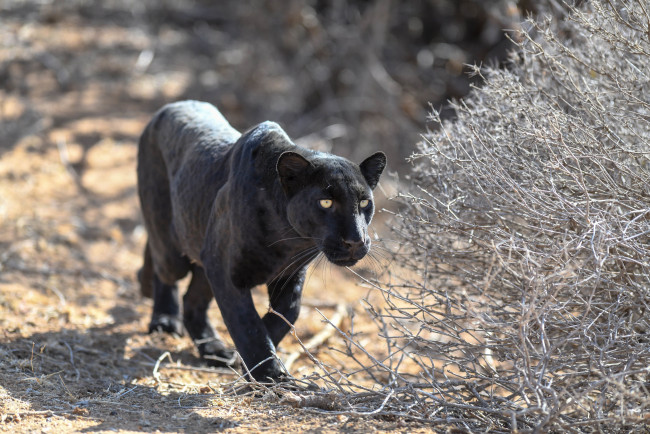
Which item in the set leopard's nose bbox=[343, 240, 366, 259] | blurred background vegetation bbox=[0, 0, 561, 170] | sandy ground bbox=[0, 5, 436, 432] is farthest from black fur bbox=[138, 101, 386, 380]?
blurred background vegetation bbox=[0, 0, 561, 170]

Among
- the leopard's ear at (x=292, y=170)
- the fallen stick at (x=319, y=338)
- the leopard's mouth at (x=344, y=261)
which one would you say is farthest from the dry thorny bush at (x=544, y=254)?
the fallen stick at (x=319, y=338)

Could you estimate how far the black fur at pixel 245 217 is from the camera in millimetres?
3572

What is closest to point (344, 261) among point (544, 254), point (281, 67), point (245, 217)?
point (245, 217)

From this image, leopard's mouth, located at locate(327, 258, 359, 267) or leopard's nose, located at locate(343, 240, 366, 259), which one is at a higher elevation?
leopard's nose, located at locate(343, 240, 366, 259)

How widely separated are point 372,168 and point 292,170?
18.1 inches

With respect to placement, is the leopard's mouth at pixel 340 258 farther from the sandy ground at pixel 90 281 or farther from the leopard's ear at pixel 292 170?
the sandy ground at pixel 90 281

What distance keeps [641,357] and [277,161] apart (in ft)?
6.20

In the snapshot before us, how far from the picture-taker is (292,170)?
362 cm

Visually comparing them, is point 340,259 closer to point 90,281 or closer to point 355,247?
point 355,247

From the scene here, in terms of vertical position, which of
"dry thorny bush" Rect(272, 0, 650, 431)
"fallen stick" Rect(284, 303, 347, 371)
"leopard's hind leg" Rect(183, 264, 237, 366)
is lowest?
"fallen stick" Rect(284, 303, 347, 371)

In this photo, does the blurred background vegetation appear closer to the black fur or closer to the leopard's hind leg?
the black fur

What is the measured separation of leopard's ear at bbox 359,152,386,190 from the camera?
381cm

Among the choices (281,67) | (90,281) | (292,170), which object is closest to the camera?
(292,170)

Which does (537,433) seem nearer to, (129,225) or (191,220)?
(191,220)
